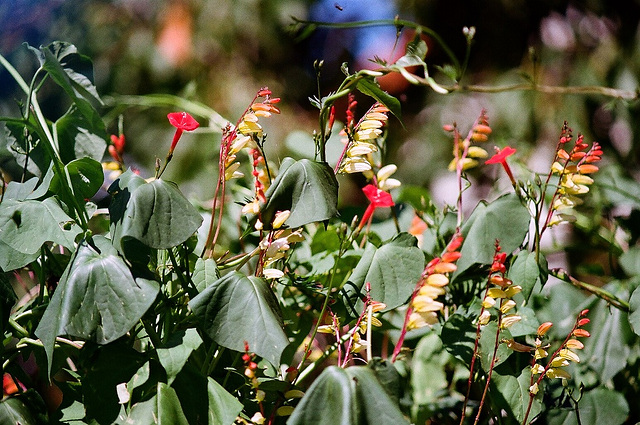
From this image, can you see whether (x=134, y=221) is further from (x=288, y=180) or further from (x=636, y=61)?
(x=636, y=61)

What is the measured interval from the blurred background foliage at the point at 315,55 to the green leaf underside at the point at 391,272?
137 cm

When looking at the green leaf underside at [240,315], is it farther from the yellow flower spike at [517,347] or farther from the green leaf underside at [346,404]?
the yellow flower spike at [517,347]

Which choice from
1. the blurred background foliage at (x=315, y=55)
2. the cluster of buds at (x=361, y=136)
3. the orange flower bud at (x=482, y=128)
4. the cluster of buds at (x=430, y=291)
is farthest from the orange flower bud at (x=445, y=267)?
the blurred background foliage at (x=315, y=55)

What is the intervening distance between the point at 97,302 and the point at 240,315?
3.9 inches

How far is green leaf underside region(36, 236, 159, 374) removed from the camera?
45 centimetres

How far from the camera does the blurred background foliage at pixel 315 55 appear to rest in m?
1.95

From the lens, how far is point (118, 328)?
1.47 ft

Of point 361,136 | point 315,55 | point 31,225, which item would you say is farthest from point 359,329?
point 315,55

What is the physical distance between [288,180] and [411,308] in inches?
5.2

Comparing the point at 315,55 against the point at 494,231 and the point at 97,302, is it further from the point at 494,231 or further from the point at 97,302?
the point at 97,302

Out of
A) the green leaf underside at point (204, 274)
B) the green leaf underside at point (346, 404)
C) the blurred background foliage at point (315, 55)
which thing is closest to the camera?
the green leaf underside at point (346, 404)

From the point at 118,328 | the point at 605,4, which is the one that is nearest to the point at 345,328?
the point at 118,328

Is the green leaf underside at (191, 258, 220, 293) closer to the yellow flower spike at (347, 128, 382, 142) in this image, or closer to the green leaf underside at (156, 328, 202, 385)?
the green leaf underside at (156, 328, 202, 385)

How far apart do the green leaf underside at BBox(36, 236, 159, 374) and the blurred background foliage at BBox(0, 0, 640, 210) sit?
4.81 ft
